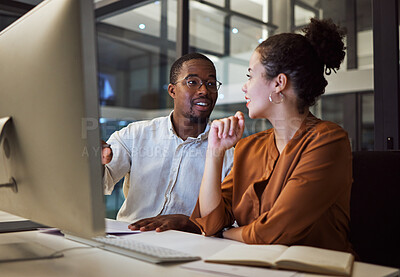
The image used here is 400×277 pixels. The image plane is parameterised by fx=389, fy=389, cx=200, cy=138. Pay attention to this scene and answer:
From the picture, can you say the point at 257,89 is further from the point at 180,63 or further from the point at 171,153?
the point at 180,63

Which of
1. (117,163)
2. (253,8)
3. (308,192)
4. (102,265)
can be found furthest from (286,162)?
(253,8)

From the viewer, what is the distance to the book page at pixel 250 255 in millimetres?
749

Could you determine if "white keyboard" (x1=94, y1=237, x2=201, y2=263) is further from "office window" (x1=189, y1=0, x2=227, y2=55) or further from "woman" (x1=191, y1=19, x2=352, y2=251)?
"office window" (x1=189, y1=0, x2=227, y2=55)

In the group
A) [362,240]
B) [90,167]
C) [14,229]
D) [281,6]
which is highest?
[281,6]

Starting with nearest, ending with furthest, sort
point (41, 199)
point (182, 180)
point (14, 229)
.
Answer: point (41, 199)
point (14, 229)
point (182, 180)

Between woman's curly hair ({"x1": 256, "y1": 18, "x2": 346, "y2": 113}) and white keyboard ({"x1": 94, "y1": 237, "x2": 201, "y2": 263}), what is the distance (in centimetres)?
76

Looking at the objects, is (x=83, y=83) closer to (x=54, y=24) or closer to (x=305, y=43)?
(x=54, y=24)

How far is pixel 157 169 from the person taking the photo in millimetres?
1857

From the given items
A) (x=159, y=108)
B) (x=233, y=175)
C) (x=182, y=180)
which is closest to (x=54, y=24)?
(x=233, y=175)

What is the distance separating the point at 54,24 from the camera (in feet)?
2.28

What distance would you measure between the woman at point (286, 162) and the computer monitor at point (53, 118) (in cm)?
56

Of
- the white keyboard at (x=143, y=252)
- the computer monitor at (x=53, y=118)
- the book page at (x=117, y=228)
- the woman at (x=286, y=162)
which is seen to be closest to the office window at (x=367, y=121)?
the woman at (x=286, y=162)

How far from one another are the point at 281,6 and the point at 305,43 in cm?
128

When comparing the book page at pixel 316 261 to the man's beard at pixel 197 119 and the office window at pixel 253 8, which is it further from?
the office window at pixel 253 8
